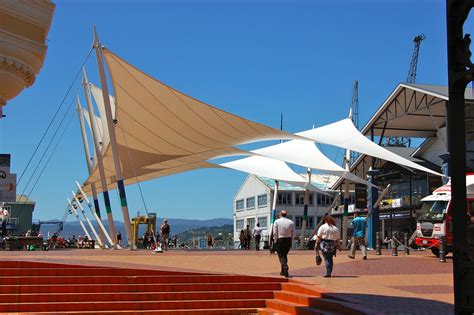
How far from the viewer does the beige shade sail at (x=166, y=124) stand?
23766mm

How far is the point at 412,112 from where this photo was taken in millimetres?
36188

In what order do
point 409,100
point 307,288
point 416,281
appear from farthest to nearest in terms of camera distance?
point 409,100 < point 416,281 < point 307,288

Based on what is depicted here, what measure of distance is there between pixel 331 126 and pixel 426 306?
76.0 ft

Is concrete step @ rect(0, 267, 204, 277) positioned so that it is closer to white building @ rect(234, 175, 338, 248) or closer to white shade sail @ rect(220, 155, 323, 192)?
white shade sail @ rect(220, 155, 323, 192)

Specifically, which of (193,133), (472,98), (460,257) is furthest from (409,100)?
(460,257)

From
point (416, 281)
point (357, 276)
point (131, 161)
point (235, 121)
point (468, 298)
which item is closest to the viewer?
point (468, 298)

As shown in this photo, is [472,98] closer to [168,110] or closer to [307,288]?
[168,110]

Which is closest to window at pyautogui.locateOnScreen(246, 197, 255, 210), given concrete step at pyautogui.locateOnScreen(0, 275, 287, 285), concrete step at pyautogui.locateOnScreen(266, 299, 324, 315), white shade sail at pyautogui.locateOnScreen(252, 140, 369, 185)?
white shade sail at pyautogui.locateOnScreen(252, 140, 369, 185)

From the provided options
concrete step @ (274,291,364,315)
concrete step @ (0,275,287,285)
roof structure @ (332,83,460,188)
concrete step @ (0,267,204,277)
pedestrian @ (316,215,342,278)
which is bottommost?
concrete step @ (274,291,364,315)

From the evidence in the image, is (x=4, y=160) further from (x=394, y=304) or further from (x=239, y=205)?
(x=239, y=205)

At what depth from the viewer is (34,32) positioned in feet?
34.2

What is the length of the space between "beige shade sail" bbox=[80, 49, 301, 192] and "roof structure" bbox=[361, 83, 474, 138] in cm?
1156

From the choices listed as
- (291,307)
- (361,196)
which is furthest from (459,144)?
(361,196)

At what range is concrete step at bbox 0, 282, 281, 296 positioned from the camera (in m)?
11.6
